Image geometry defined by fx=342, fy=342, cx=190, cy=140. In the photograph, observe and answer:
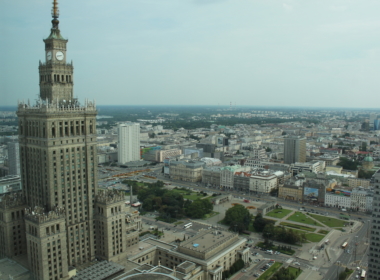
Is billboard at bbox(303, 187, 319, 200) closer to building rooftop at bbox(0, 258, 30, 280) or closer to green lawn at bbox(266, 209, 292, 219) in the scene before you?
green lawn at bbox(266, 209, 292, 219)

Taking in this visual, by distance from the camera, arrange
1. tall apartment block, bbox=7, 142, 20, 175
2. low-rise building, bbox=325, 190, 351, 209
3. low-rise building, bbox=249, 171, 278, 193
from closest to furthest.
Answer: low-rise building, bbox=325, 190, 351, 209, tall apartment block, bbox=7, 142, 20, 175, low-rise building, bbox=249, 171, 278, 193

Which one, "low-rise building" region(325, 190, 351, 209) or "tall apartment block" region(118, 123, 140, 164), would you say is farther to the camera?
"tall apartment block" region(118, 123, 140, 164)

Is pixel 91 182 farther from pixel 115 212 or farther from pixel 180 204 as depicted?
pixel 180 204

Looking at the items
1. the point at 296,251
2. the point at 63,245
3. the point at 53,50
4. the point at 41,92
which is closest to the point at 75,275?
the point at 63,245

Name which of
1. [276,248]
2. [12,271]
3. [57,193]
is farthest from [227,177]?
[12,271]

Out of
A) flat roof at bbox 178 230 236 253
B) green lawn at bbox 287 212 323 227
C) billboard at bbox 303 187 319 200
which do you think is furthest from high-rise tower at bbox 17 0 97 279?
billboard at bbox 303 187 319 200

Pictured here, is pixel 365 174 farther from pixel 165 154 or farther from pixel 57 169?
pixel 57 169

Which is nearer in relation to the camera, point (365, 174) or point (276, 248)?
point (276, 248)
